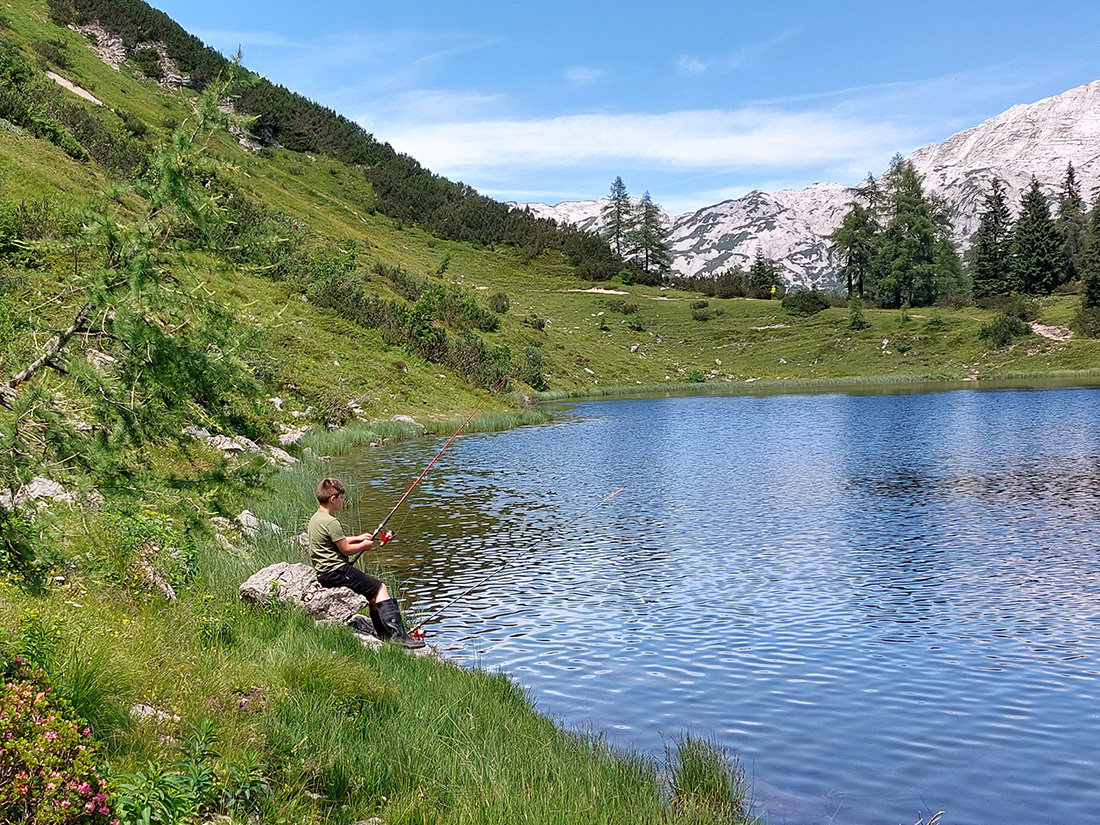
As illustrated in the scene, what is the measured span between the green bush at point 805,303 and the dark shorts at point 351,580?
274ft

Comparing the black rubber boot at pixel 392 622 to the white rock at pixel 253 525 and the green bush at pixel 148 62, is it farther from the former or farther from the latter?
the green bush at pixel 148 62

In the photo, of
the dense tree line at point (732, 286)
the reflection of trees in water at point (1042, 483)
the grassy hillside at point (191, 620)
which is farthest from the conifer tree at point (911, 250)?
the grassy hillside at point (191, 620)

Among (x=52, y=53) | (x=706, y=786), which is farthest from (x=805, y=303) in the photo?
(x=706, y=786)

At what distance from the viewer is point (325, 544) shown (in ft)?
37.4

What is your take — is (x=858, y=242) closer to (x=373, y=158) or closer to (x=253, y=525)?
(x=373, y=158)

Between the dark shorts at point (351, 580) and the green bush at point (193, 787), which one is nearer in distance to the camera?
the green bush at point (193, 787)

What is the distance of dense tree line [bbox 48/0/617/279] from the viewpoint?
8419 cm

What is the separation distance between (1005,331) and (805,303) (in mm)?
20194

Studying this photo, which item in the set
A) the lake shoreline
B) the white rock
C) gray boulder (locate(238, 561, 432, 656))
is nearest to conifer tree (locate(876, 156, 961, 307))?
the lake shoreline

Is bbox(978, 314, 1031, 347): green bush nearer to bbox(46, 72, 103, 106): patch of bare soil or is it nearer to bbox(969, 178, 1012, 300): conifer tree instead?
bbox(969, 178, 1012, 300): conifer tree

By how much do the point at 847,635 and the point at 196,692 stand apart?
8044 millimetres

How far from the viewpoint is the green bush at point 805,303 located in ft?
293

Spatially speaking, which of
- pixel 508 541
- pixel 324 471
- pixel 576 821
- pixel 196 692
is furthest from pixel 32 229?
pixel 576 821

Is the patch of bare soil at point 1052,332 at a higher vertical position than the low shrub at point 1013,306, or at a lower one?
lower
